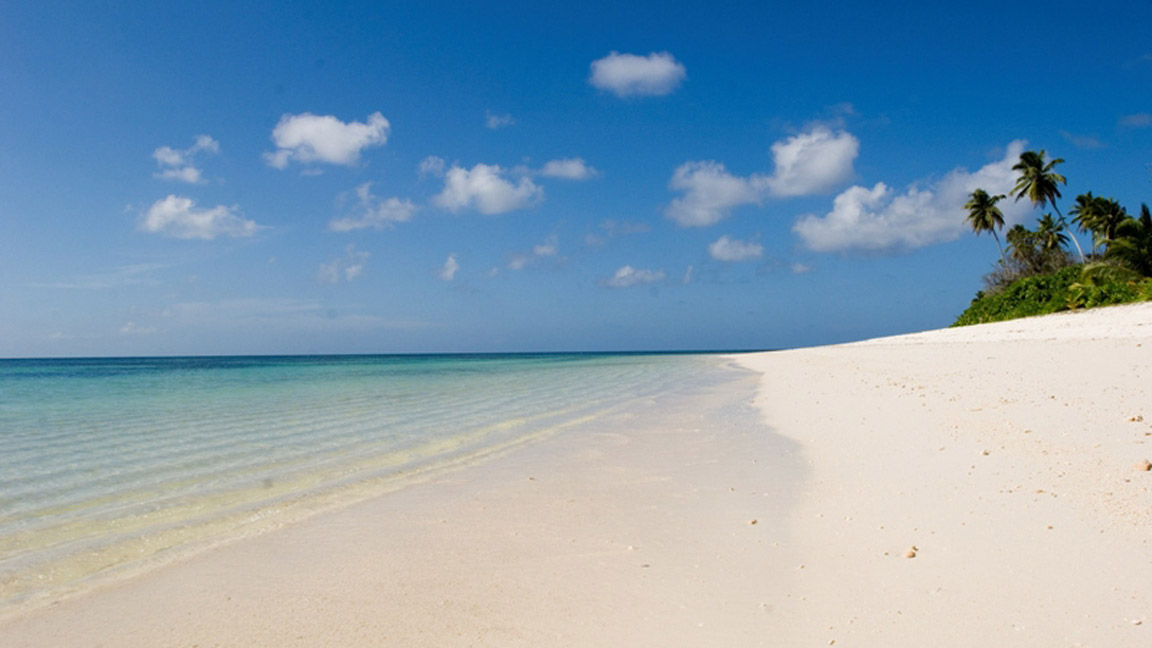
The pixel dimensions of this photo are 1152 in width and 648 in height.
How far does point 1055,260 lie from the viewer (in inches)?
1810

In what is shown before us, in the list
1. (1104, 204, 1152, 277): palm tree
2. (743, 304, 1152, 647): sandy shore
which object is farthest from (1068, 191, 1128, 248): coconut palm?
(743, 304, 1152, 647): sandy shore

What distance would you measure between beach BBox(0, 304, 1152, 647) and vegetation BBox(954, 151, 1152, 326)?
27513mm

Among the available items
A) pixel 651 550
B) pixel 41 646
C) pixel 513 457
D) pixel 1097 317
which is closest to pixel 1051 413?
pixel 651 550

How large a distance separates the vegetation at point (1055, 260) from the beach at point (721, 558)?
27.5 metres

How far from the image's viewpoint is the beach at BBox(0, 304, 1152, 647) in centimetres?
324

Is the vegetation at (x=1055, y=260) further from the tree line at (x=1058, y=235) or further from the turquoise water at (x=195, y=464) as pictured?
the turquoise water at (x=195, y=464)

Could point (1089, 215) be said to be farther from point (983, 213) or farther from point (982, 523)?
point (982, 523)

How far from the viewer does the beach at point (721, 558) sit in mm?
3242

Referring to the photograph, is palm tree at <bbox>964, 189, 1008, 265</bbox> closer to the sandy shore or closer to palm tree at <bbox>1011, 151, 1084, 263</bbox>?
palm tree at <bbox>1011, 151, 1084, 263</bbox>

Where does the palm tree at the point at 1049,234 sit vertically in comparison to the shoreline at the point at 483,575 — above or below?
above

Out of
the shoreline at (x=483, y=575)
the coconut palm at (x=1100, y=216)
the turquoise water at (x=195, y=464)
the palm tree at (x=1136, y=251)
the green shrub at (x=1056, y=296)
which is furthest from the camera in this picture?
the coconut palm at (x=1100, y=216)

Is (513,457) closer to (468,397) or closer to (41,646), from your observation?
(41,646)

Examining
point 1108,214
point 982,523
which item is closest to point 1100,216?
point 1108,214

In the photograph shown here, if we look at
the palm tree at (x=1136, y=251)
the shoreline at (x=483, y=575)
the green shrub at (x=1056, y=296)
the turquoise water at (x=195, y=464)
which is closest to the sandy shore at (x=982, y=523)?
the shoreline at (x=483, y=575)
